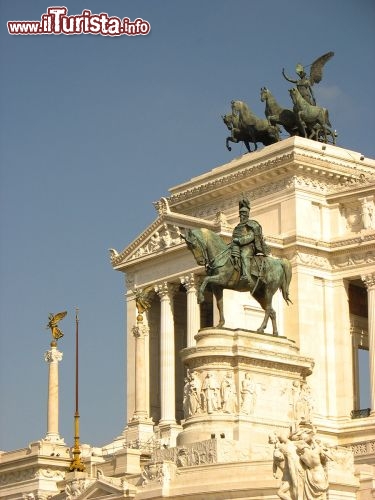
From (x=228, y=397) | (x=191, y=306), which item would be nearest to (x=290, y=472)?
(x=228, y=397)

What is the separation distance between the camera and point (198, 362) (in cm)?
5744

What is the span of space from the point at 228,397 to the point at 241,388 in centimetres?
56

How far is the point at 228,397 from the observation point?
5650 centimetres

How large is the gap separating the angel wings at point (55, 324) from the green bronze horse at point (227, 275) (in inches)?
1000

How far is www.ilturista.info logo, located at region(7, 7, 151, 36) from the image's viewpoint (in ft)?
152

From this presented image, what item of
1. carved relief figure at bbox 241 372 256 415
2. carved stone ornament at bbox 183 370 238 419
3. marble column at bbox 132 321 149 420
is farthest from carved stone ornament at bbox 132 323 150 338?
carved relief figure at bbox 241 372 256 415

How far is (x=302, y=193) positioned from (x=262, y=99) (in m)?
7.73

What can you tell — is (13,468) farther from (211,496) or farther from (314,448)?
(314,448)

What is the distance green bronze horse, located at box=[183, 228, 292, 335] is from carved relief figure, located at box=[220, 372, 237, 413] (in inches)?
86.9

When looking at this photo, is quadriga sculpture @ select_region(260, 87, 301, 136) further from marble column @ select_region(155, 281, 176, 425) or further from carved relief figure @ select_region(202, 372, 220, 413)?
carved relief figure @ select_region(202, 372, 220, 413)

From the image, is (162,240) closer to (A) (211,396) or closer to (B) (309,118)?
(B) (309,118)

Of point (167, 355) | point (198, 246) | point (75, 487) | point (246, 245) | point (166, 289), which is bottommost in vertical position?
point (75, 487)

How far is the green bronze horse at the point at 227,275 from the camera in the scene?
57.8 m

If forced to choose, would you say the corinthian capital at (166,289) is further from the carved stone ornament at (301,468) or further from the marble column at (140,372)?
the carved stone ornament at (301,468)
